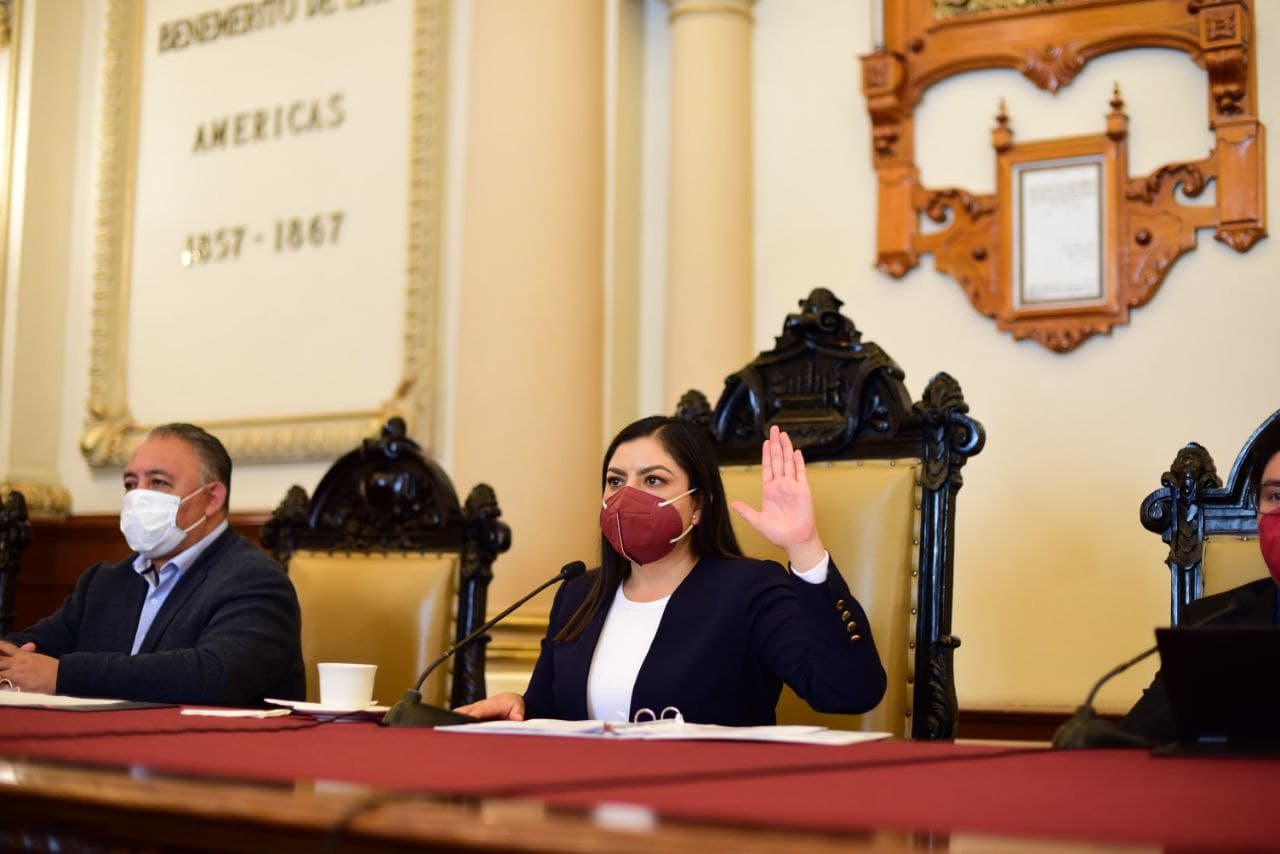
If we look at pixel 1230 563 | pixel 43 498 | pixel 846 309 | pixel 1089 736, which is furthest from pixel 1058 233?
pixel 43 498

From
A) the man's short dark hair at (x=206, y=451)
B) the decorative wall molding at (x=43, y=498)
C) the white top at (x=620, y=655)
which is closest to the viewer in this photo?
the white top at (x=620, y=655)

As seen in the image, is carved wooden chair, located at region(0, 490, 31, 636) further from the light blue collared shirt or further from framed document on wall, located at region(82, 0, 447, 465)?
framed document on wall, located at region(82, 0, 447, 465)

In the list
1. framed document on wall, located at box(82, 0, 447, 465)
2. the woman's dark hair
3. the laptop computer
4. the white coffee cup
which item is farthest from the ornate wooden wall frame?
the laptop computer

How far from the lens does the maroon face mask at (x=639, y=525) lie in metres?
2.57

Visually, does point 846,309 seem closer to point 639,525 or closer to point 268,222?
point 639,525

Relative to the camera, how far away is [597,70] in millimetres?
4688

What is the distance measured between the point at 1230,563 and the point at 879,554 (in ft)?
1.94

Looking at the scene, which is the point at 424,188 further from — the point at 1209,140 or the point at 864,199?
the point at 1209,140

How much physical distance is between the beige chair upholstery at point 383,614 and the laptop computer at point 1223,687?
5.57 feet

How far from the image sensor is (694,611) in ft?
8.29

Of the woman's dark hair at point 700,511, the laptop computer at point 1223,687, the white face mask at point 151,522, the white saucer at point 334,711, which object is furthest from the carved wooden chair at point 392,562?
the laptop computer at point 1223,687

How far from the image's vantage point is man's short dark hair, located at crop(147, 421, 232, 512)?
10.8 ft

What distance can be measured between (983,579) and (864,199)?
1201 millimetres

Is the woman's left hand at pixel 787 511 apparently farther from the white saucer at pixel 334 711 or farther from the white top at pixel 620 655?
the white saucer at pixel 334 711
